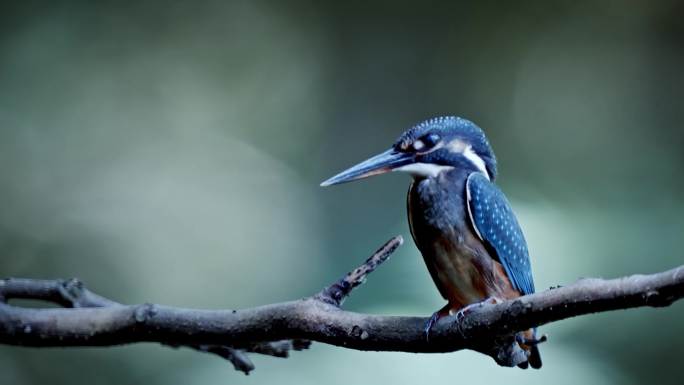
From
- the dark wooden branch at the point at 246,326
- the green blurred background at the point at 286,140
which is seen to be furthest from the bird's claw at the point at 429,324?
the green blurred background at the point at 286,140

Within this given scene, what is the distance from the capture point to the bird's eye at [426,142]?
1386 mm

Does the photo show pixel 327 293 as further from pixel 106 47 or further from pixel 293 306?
pixel 106 47

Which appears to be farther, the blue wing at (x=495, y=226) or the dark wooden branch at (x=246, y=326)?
the blue wing at (x=495, y=226)

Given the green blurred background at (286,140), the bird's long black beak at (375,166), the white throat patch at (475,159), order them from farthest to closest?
1. the green blurred background at (286,140)
2. the white throat patch at (475,159)
3. the bird's long black beak at (375,166)

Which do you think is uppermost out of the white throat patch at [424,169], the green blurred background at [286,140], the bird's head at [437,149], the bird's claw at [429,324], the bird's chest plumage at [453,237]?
the green blurred background at [286,140]

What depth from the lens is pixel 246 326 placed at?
1.17 metres

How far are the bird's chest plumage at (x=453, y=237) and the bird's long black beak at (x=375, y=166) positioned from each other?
64mm

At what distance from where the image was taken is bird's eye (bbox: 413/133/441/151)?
1.39 meters

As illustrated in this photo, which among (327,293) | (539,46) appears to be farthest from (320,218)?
(327,293)

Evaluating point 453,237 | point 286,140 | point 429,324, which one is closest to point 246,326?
point 429,324

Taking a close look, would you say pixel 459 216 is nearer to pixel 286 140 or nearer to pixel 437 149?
pixel 437 149

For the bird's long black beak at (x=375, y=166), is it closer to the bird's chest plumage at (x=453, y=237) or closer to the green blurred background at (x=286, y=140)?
the bird's chest plumage at (x=453, y=237)

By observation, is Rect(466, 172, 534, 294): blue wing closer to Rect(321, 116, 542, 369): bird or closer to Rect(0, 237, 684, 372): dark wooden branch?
Rect(321, 116, 542, 369): bird

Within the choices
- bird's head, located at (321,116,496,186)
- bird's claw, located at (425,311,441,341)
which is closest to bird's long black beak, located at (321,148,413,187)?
bird's head, located at (321,116,496,186)
